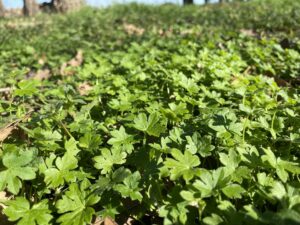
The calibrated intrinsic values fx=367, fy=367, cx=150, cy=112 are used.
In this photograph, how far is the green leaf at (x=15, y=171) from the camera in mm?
1787

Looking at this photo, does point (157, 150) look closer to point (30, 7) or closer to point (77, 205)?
point (77, 205)

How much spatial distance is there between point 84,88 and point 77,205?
2.02 m

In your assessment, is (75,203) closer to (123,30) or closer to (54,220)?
(54,220)

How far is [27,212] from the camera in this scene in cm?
173

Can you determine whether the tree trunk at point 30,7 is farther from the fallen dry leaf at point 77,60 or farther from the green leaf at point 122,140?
the green leaf at point 122,140

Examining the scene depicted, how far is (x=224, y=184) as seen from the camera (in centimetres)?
162

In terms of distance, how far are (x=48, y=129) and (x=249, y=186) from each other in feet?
4.34

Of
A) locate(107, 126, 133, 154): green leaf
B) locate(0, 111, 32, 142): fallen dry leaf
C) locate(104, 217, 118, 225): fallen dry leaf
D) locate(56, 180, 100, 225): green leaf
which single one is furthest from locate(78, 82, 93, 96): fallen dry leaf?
locate(104, 217, 118, 225): fallen dry leaf

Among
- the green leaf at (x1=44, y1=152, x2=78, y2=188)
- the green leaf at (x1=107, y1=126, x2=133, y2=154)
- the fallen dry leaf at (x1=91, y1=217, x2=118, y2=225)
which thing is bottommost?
the fallen dry leaf at (x1=91, y1=217, x2=118, y2=225)

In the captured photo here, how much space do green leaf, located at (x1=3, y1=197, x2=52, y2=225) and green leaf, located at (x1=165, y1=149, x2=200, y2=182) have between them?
610 mm

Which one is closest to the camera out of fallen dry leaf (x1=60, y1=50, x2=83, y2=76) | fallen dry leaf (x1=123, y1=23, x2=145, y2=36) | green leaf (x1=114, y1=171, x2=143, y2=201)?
green leaf (x1=114, y1=171, x2=143, y2=201)

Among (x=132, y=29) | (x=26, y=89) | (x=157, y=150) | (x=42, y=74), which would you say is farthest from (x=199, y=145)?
(x=132, y=29)

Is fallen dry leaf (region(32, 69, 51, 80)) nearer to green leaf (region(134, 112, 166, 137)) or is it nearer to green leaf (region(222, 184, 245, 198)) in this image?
green leaf (region(134, 112, 166, 137))

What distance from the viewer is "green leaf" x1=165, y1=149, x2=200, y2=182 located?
1.69 metres
